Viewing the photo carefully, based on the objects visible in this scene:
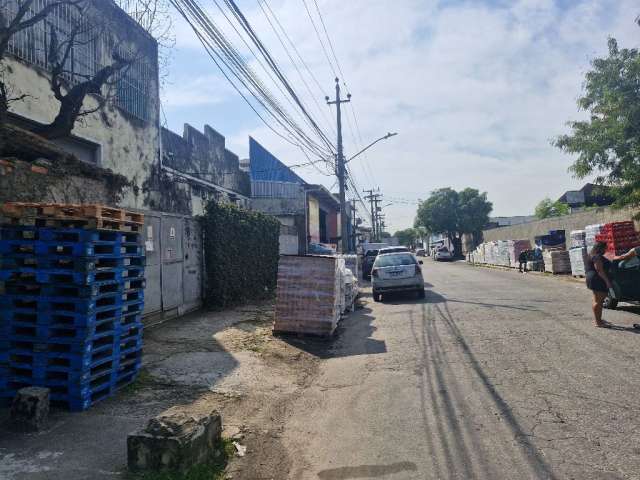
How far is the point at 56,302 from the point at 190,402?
173cm

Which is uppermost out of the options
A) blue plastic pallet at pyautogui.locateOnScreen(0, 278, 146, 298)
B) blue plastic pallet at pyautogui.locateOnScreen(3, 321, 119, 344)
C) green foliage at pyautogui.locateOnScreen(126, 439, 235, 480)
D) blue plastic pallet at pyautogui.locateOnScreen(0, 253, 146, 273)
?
blue plastic pallet at pyautogui.locateOnScreen(0, 253, 146, 273)

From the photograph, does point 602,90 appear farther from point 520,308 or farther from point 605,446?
point 605,446

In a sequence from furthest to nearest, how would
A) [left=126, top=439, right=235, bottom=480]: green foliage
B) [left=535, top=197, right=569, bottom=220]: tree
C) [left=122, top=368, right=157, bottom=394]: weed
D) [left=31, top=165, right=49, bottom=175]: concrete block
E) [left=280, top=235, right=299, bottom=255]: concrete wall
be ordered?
[left=535, top=197, right=569, bottom=220]: tree
[left=280, top=235, right=299, bottom=255]: concrete wall
[left=31, top=165, right=49, bottom=175]: concrete block
[left=122, top=368, right=157, bottom=394]: weed
[left=126, top=439, right=235, bottom=480]: green foliage

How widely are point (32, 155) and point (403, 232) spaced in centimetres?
14367

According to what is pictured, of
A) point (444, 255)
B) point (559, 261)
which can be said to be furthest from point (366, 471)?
point (444, 255)

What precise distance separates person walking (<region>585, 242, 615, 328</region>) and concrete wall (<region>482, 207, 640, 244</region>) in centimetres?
916

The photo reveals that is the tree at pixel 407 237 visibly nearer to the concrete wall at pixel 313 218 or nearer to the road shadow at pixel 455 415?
the concrete wall at pixel 313 218

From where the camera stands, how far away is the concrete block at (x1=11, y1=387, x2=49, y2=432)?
165 inches

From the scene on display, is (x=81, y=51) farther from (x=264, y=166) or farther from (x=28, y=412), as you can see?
(x=264, y=166)

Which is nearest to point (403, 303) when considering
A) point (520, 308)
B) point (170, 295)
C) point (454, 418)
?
point (520, 308)

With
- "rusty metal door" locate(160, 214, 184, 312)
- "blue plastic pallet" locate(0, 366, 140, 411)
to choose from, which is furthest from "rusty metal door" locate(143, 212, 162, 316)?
"blue plastic pallet" locate(0, 366, 140, 411)

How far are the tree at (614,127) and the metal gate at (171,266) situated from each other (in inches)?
472

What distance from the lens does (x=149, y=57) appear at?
13500 millimetres

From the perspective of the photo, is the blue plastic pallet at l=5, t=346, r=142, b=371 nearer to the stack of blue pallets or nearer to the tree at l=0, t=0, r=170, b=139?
the stack of blue pallets
